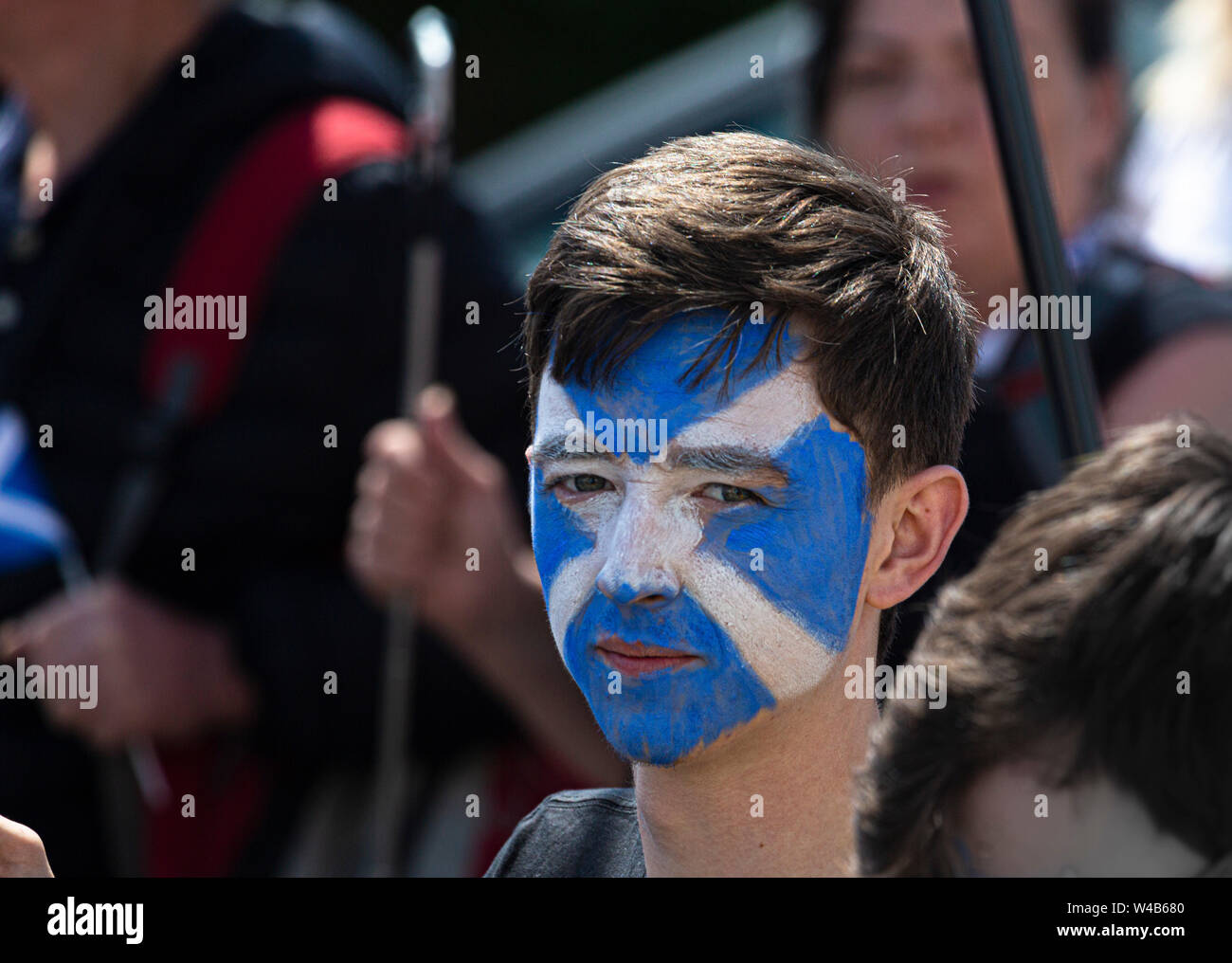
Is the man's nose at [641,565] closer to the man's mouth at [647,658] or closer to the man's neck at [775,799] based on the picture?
the man's mouth at [647,658]

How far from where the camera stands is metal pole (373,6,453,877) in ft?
8.42

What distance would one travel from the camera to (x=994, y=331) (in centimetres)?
217

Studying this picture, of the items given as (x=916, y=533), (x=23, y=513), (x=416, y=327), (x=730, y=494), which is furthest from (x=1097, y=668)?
Answer: (x=23, y=513)

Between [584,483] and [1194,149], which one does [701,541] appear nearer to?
[584,483]

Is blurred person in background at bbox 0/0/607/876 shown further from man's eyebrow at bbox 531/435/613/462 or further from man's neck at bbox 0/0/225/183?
man's eyebrow at bbox 531/435/613/462

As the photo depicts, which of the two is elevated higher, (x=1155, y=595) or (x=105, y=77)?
(x=105, y=77)

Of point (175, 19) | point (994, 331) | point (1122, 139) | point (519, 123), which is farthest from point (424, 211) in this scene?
point (519, 123)

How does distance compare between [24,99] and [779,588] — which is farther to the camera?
[24,99]

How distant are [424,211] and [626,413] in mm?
1307

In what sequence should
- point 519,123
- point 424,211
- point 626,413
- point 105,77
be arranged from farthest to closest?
point 519,123
point 105,77
point 424,211
point 626,413

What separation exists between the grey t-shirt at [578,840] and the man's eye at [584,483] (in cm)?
29

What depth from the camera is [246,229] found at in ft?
8.85

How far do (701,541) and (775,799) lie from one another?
207mm
